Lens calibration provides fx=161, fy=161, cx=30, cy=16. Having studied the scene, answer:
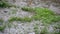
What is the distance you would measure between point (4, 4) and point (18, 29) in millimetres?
1620

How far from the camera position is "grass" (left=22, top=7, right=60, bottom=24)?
4.46 metres

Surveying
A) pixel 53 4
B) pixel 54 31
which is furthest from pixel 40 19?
pixel 53 4

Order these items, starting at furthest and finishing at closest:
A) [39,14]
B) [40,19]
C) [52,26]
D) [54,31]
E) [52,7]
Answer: [52,7], [39,14], [40,19], [52,26], [54,31]

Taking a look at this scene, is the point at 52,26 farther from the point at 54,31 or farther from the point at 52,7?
the point at 52,7

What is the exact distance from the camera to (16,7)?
5312 millimetres

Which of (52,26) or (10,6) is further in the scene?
(10,6)

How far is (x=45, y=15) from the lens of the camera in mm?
4730

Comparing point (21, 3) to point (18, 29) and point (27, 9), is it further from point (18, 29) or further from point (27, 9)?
point (18, 29)

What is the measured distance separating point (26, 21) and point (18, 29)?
0.48 m

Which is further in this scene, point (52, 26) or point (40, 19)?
point (40, 19)

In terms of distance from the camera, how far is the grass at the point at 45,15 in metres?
4.46

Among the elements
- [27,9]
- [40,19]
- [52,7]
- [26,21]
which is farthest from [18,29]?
[52,7]

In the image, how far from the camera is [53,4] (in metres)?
5.83

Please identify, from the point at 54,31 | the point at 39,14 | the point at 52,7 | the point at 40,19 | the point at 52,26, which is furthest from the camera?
the point at 52,7
